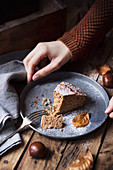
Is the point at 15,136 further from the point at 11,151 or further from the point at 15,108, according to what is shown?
the point at 15,108

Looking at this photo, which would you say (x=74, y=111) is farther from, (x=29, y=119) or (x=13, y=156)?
(x=13, y=156)

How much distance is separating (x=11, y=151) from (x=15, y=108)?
332 mm

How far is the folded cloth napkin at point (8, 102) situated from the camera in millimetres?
1455

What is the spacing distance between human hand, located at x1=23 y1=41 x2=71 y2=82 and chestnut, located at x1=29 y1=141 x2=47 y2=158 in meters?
0.62

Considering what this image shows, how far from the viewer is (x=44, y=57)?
1920 millimetres

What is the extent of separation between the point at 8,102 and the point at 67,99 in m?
0.47

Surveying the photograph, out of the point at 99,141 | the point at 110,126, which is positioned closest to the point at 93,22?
the point at 110,126

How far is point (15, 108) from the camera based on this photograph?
1619 mm

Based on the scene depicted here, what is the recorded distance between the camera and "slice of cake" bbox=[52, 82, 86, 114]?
165 cm

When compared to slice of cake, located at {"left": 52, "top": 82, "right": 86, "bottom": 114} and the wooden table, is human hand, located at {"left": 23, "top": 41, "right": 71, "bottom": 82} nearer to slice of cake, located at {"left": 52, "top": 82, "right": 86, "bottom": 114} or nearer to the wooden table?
slice of cake, located at {"left": 52, "top": 82, "right": 86, "bottom": 114}

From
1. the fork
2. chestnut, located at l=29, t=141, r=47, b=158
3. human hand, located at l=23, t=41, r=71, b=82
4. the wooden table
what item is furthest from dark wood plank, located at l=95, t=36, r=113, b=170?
human hand, located at l=23, t=41, r=71, b=82

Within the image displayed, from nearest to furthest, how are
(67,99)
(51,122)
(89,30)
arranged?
1. (51,122)
2. (67,99)
3. (89,30)

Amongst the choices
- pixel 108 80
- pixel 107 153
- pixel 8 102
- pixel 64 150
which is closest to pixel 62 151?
pixel 64 150

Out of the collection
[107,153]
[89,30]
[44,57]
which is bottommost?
[107,153]
